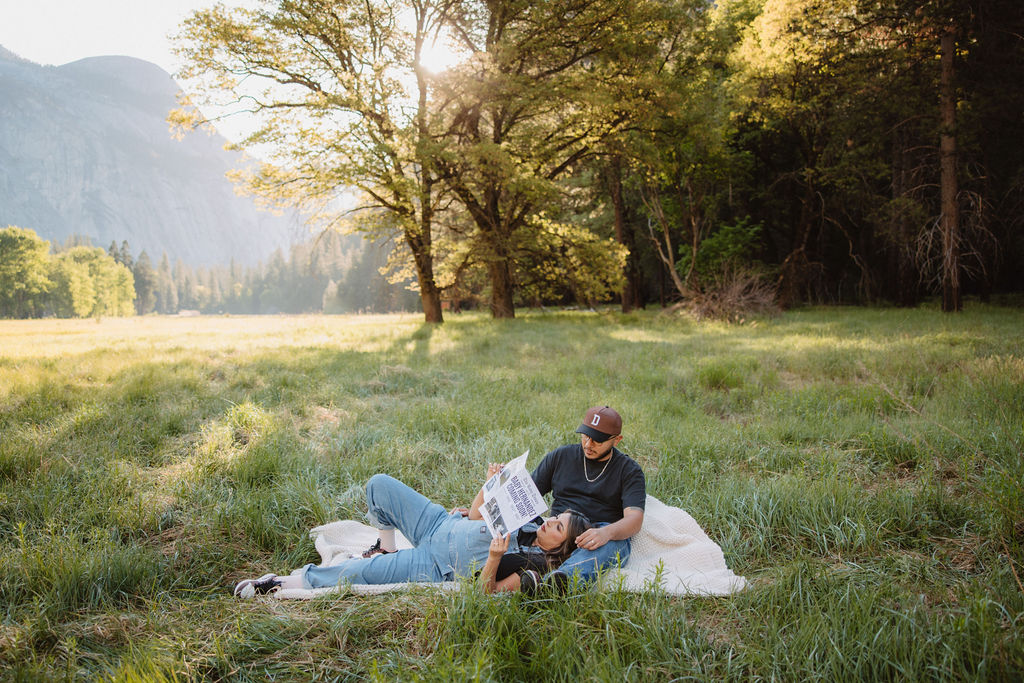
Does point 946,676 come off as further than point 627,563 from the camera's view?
No

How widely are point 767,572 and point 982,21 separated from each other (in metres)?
16.4

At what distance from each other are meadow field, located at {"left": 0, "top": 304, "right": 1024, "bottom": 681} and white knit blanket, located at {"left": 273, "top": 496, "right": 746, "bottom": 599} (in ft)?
0.36

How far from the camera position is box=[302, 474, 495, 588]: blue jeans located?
298 centimetres

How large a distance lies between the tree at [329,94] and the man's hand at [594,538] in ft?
47.8

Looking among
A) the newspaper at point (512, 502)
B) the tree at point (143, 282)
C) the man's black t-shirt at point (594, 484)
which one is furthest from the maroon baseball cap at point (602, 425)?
the tree at point (143, 282)

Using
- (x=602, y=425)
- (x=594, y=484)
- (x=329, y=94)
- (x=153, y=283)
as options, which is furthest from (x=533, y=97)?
(x=153, y=283)

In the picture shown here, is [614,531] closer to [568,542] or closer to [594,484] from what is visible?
[568,542]

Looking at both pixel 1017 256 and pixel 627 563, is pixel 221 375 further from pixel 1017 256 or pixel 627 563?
pixel 1017 256

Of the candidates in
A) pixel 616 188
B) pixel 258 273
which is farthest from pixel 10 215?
pixel 616 188

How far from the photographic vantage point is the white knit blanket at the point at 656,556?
9.07 ft

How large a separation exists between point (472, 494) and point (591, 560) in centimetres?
150

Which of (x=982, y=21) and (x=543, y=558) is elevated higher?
(x=982, y=21)

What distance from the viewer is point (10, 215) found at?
196500 millimetres

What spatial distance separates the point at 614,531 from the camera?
3039 millimetres
